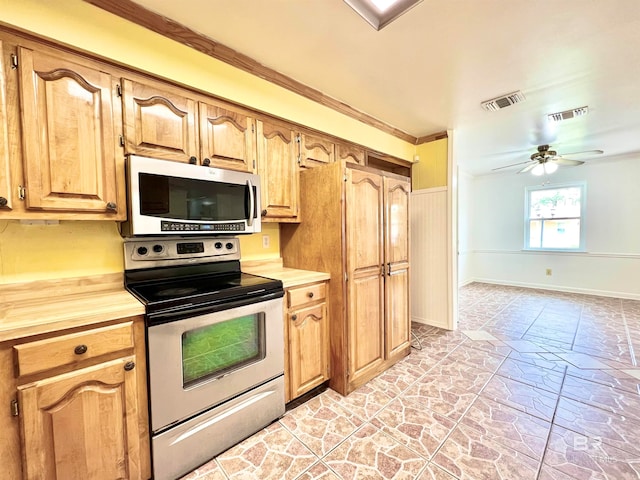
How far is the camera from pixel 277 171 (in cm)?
224

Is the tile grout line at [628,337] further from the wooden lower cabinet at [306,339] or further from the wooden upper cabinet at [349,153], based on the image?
the wooden upper cabinet at [349,153]

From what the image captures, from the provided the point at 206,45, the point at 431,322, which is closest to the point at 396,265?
the point at 431,322

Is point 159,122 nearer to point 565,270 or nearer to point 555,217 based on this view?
point 555,217

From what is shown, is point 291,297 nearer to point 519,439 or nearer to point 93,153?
point 93,153

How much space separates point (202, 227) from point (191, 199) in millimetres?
188

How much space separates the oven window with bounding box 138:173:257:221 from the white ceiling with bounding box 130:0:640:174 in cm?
97

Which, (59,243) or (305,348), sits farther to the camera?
(305,348)

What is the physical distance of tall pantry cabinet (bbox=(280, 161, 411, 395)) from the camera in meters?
2.12

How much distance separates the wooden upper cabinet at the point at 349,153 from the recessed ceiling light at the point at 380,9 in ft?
3.83

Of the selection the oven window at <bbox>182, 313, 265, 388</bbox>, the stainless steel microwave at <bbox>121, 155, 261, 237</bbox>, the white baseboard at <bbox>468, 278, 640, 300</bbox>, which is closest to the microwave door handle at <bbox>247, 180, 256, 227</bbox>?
the stainless steel microwave at <bbox>121, 155, 261, 237</bbox>

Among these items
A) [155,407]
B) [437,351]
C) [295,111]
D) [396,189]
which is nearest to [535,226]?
Result: [437,351]

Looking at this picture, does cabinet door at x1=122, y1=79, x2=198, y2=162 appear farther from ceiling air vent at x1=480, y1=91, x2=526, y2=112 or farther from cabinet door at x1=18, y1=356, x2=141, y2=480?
ceiling air vent at x1=480, y1=91, x2=526, y2=112

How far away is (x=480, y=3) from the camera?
1.53 m

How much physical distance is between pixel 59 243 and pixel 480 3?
275 cm
